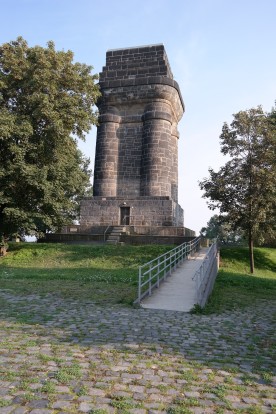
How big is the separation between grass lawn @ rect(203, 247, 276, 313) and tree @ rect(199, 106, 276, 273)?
5.03 ft

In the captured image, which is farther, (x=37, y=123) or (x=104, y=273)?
(x=37, y=123)

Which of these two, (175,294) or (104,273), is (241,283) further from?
(104,273)

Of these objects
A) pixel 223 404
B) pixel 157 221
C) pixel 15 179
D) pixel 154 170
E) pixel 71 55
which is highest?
pixel 71 55

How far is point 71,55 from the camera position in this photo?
21047 mm

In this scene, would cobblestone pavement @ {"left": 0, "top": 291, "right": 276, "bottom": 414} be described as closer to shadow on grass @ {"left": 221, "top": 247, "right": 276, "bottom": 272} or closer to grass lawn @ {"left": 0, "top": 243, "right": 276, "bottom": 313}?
grass lawn @ {"left": 0, "top": 243, "right": 276, "bottom": 313}

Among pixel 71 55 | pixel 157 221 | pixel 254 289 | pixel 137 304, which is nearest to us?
pixel 137 304

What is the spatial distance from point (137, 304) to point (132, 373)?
4613mm

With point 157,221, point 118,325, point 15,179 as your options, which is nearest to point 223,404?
point 118,325

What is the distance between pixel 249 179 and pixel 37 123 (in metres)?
12.7

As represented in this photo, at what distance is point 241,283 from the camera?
15047 millimetres

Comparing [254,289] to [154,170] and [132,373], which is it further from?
[154,170]

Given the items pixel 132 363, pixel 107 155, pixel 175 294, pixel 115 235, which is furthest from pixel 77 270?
pixel 132 363

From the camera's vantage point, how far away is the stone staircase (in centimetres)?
2198

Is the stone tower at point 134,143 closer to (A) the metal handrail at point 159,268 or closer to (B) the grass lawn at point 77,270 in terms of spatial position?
(B) the grass lawn at point 77,270
